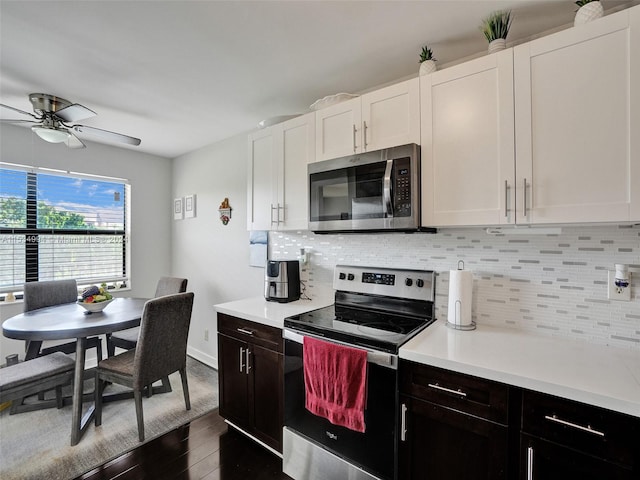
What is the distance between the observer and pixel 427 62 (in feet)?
5.16

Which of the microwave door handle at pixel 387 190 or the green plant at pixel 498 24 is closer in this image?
the green plant at pixel 498 24

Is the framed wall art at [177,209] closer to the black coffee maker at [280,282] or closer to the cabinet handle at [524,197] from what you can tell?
the black coffee maker at [280,282]

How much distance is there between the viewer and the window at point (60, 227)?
9.22 feet

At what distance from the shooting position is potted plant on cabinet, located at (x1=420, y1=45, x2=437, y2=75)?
1563 mm

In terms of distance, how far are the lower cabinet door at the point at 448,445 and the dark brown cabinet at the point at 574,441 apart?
88 millimetres

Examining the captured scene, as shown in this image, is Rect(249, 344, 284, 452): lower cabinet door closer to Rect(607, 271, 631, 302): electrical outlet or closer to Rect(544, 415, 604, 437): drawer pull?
Rect(544, 415, 604, 437): drawer pull

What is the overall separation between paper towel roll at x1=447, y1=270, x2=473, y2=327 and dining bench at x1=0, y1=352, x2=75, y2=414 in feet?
8.50

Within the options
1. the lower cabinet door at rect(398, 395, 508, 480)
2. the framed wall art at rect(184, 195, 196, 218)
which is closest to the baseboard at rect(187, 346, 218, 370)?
the framed wall art at rect(184, 195, 196, 218)

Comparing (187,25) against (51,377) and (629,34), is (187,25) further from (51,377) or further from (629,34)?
(51,377)

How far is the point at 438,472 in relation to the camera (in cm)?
126

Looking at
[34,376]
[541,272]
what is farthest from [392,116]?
[34,376]

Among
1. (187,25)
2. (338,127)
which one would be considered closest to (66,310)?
(187,25)

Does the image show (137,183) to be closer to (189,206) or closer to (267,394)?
(189,206)

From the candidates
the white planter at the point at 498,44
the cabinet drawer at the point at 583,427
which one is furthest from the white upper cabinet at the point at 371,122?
the cabinet drawer at the point at 583,427
